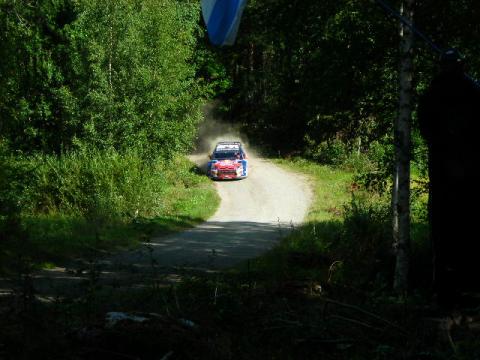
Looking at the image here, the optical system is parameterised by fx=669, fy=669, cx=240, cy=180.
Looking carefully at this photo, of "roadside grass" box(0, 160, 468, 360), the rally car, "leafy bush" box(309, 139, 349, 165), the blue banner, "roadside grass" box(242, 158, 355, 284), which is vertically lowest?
"roadside grass" box(0, 160, 468, 360)

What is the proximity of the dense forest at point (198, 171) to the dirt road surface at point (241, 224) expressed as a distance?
0.96 metres

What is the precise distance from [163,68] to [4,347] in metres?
24.9

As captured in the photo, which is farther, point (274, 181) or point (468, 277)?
point (274, 181)

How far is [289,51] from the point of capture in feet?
38.2

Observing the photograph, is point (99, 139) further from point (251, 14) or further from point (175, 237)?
point (251, 14)

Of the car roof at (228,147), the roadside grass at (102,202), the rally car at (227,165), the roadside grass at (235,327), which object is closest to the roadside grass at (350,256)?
the roadside grass at (235,327)

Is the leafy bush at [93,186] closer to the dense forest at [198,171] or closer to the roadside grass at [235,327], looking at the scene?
the dense forest at [198,171]

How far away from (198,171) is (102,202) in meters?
18.6

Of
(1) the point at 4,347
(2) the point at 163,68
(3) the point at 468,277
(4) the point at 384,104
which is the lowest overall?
(1) the point at 4,347

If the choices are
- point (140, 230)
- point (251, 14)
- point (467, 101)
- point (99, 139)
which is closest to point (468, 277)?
point (467, 101)

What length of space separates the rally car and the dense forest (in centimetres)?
149

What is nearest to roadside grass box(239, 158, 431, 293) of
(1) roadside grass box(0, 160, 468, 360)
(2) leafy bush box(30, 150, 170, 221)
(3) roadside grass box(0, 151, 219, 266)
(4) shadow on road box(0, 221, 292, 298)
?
(4) shadow on road box(0, 221, 292, 298)

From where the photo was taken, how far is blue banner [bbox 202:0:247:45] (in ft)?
21.1

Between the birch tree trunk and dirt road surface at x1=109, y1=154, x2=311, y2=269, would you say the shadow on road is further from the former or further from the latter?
the birch tree trunk
